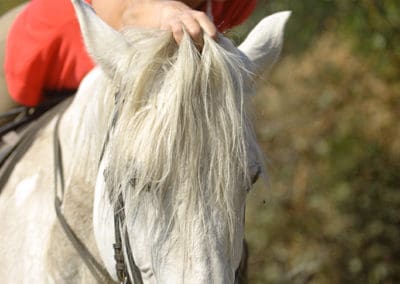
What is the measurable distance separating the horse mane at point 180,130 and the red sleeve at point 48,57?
23.4 inches

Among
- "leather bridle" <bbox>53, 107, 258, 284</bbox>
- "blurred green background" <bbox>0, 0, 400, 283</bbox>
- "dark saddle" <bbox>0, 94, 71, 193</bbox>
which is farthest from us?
"blurred green background" <bbox>0, 0, 400, 283</bbox>

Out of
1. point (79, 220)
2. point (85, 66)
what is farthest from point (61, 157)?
point (85, 66)

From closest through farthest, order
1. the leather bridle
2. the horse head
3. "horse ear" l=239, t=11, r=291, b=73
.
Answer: the horse head, the leather bridle, "horse ear" l=239, t=11, r=291, b=73

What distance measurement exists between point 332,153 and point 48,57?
218 centimetres

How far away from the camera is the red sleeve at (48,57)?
2.23 m

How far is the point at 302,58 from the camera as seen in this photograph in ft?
14.8

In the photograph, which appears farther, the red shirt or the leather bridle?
the red shirt

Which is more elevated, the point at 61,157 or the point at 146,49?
the point at 146,49

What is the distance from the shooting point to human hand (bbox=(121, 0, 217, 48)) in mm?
1657

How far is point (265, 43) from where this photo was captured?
1854mm

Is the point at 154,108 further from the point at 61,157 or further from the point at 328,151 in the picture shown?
the point at 328,151

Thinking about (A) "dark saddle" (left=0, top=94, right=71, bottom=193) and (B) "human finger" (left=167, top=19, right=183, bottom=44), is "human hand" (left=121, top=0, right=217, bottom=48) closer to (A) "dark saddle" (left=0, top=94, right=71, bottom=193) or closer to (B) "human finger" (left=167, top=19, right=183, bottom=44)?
(B) "human finger" (left=167, top=19, right=183, bottom=44)

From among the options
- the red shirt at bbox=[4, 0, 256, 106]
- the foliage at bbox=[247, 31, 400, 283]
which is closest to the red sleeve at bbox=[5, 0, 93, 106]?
the red shirt at bbox=[4, 0, 256, 106]

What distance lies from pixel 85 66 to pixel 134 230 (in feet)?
2.22
